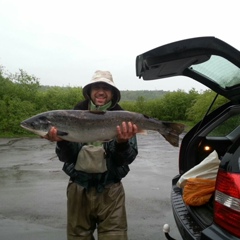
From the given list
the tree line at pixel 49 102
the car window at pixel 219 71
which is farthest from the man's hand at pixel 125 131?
the tree line at pixel 49 102

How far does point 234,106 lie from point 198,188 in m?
1.14

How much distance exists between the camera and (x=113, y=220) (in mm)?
3262

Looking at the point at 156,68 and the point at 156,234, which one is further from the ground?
the point at 156,68

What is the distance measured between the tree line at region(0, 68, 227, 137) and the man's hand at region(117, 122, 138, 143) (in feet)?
41.6

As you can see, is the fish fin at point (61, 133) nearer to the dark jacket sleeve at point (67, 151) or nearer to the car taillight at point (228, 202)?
the dark jacket sleeve at point (67, 151)

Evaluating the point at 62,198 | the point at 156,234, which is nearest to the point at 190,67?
the point at 156,234

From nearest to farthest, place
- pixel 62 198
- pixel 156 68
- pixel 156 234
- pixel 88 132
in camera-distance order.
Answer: pixel 156 68 → pixel 88 132 → pixel 156 234 → pixel 62 198

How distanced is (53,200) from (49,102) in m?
20.8

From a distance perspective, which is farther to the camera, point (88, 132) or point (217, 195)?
point (88, 132)

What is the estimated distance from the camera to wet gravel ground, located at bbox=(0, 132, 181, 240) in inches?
190

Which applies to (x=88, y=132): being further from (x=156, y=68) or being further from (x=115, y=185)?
(x=156, y=68)

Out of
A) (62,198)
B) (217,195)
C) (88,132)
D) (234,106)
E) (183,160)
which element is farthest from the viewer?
(62,198)

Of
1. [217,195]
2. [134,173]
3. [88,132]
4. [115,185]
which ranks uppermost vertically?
[88,132]

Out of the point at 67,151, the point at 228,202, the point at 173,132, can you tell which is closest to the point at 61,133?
the point at 67,151
